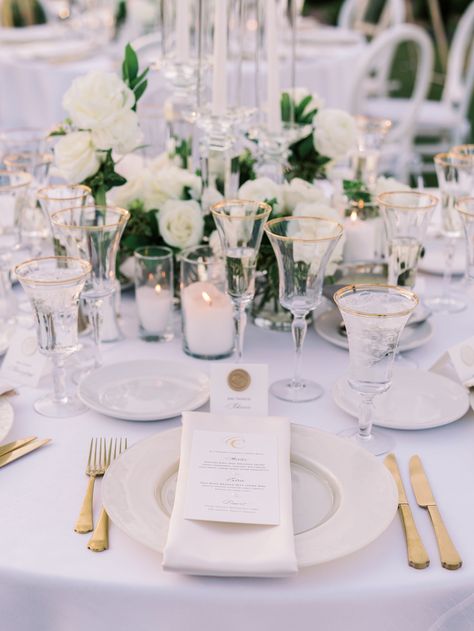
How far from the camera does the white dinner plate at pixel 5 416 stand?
1222 mm

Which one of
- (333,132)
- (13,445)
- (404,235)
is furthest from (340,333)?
(13,445)

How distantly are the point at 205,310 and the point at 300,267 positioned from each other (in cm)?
27

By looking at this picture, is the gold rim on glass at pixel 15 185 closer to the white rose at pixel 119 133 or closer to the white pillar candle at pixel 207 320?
the white rose at pixel 119 133

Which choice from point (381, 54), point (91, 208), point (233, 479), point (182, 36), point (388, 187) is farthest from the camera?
point (381, 54)

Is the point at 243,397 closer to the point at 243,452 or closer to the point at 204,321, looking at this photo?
the point at 243,452

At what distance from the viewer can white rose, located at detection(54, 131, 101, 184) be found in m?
1.54

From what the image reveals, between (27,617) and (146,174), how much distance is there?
986 millimetres

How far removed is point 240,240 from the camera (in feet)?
4.44

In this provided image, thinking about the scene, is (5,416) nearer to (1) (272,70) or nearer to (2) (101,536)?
(2) (101,536)

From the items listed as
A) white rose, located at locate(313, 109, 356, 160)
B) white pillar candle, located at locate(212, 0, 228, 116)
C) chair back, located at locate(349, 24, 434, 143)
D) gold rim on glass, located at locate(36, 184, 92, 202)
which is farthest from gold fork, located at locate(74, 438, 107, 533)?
chair back, located at locate(349, 24, 434, 143)

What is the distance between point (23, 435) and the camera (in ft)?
4.07

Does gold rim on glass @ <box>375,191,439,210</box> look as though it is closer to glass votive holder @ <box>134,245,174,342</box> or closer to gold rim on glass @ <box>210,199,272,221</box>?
gold rim on glass @ <box>210,199,272,221</box>

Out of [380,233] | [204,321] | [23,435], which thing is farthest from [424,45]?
[23,435]

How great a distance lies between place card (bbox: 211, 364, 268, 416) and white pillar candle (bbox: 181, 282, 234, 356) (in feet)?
0.82
